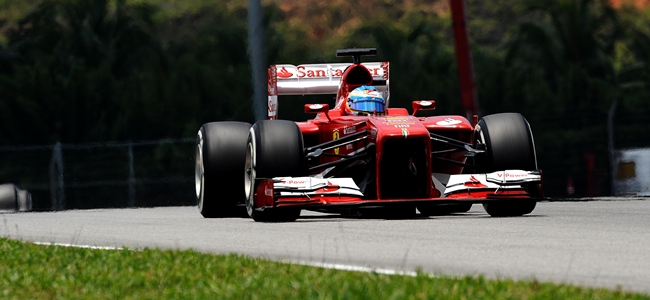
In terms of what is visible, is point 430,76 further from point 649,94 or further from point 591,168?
point 591,168

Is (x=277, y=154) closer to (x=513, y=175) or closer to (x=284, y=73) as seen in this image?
(x=513, y=175)

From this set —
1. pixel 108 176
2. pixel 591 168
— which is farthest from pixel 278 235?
pixel 108 176

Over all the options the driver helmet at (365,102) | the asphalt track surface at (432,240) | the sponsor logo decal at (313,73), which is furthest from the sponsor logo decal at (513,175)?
the sponsor logo decal at (313,73)

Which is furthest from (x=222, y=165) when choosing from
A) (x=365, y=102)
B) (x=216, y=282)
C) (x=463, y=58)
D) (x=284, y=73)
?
(x=463, y=58)

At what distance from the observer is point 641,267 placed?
749cm

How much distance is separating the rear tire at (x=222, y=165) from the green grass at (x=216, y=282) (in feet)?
15.7

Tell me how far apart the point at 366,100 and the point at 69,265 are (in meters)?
5.88

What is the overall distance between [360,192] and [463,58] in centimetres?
1097

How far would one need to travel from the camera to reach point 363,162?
13.0 metres

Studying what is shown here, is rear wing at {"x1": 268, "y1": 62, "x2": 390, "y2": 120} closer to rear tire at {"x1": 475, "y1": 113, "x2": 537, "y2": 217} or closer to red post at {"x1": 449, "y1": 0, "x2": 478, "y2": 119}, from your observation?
rear tire at {"x1": 475, "y1": 113, "x2": 537, "y2": 217}

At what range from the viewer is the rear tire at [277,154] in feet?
40.2

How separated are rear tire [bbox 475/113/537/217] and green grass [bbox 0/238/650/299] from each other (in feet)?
15.6

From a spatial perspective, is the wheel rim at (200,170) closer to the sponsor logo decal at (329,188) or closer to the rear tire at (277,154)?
the rear tire at (277,154)

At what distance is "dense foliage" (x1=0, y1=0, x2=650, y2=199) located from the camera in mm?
37394
